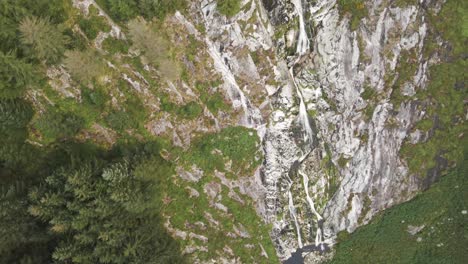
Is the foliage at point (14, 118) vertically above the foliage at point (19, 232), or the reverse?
the foliage at point (14, 118)

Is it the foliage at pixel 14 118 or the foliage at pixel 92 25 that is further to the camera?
the foliage at pixel 92 25

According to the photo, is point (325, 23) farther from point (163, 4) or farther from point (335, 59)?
point (163, 4)

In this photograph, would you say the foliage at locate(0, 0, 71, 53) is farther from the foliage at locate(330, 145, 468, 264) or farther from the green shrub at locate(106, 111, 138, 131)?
the foliage at locate(330, 145, 468, 264)

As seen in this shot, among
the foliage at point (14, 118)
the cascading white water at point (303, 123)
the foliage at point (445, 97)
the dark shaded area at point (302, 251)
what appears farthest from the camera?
the dark shaded area at point (302, 251)

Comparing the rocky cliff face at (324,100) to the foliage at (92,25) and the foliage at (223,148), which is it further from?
the foliage at (92,25)

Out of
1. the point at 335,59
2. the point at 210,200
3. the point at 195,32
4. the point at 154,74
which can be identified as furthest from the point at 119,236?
the point at 335,59

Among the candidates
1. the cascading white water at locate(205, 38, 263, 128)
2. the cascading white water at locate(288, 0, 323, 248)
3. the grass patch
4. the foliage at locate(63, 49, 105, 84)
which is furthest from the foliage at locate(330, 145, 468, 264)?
the grass patch

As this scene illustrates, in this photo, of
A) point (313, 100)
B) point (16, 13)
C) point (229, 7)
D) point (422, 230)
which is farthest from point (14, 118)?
point (422, 230)

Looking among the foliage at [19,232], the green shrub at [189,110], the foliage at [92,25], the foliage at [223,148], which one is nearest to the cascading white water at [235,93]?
the foliage at [223,148]
